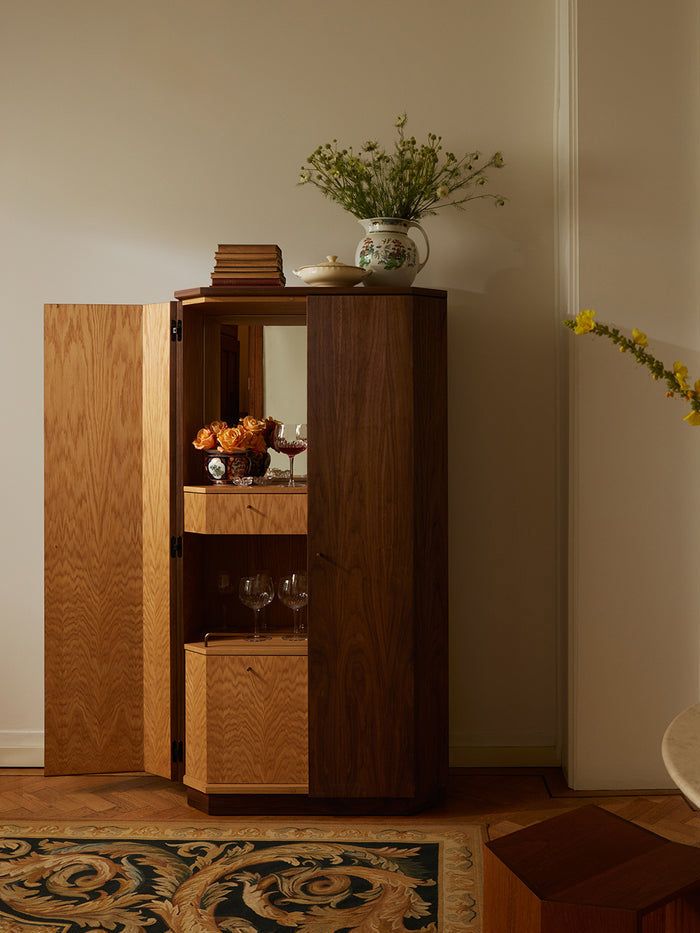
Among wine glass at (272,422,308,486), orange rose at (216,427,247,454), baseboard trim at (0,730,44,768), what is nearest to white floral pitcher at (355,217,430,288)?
wine glass at (272,422,308,486)

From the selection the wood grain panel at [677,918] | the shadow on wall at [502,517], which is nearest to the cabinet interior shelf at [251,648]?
the shadow on wall at [502,517]

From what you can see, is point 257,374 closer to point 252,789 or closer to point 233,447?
point 233,447

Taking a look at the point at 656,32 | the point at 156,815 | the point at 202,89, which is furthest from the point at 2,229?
the point at 656,32

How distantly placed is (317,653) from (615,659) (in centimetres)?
109

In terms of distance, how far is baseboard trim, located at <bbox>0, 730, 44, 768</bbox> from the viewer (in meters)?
3.48

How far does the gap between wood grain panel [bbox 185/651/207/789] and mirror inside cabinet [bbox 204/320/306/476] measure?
0.75 m

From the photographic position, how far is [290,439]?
10.0 ft

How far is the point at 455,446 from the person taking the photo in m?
3.45

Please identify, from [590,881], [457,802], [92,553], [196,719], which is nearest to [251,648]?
[196,719]

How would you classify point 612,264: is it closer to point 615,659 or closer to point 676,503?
point 676,503

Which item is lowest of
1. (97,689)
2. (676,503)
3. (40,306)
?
(97,689)

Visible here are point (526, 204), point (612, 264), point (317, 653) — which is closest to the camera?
point (317, 653)

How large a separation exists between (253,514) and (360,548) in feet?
1.25

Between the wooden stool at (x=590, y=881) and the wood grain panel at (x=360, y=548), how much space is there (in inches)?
45.4
